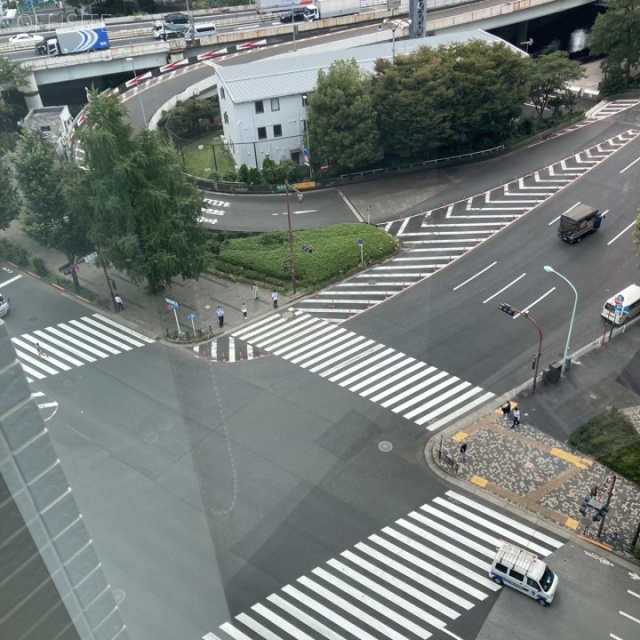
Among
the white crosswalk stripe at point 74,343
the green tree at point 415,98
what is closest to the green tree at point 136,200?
the white crosswalk stripe at point 74,343

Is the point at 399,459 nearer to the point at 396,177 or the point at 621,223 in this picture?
the point at 621,223

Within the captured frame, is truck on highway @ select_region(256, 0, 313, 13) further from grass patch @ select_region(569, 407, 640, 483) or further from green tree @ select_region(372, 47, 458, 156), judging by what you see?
grass patch @ select_region(569, 407, 640, 483)

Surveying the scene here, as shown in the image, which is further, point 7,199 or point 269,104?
point 269,104

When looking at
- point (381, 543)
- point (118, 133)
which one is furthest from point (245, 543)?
point (118, 133)

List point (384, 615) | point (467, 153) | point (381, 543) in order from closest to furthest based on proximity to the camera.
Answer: point (384, 615)
point (381, 543)
point (467, 153)

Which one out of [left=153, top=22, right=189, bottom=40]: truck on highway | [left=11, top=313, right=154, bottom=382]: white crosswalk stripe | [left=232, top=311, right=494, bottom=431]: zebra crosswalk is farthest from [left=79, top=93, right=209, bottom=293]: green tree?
[left=153, top=22, right=189, bottom=40]: truck on highway

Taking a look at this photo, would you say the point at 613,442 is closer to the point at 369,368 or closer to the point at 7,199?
the point at 369,368

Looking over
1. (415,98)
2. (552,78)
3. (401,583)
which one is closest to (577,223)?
(415,98)
